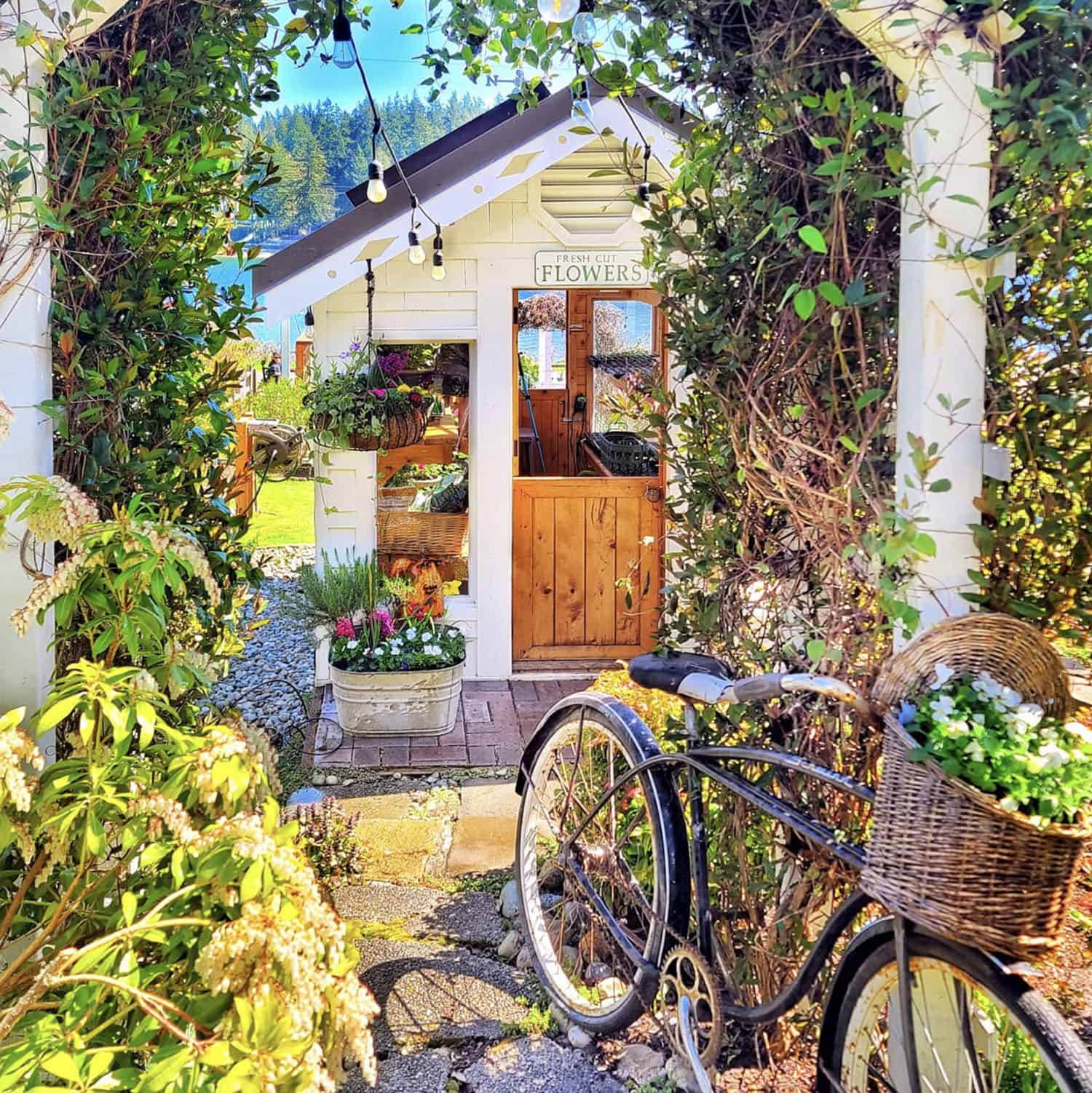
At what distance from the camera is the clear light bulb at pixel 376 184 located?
4.96 m

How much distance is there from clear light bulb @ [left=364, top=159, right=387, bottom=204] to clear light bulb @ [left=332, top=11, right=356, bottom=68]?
4.83ft

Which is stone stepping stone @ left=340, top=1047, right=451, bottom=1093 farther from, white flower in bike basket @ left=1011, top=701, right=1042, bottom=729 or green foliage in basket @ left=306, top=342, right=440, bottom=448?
green foliage in basket @ left=306, top=342, right=440, bottom=448

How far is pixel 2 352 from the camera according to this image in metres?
2.58

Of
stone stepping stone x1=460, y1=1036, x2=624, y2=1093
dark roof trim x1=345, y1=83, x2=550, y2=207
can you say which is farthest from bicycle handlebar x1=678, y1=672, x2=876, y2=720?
dark roof trim x1=345, y1=83, x2=550, y2=207

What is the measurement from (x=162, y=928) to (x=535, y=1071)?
127cm

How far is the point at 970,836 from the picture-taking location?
1.60 meters

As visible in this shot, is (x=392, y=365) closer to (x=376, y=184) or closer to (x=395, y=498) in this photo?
(x=395, y=498)

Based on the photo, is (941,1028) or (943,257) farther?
(943,257)

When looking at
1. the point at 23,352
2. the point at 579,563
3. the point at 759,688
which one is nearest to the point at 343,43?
the point at 23,352

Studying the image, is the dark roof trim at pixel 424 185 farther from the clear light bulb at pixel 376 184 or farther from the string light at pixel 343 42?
the string light at pixel 343 42

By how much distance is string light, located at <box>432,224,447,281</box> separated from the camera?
6180mm

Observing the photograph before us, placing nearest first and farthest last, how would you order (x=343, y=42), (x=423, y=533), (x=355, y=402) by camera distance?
(x=343, y=42)
(x=355, y=402)
(x=423, y=533)

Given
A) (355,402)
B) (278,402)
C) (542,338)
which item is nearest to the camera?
(355,402)

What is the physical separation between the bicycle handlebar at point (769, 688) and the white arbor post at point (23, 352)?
1479 mm
